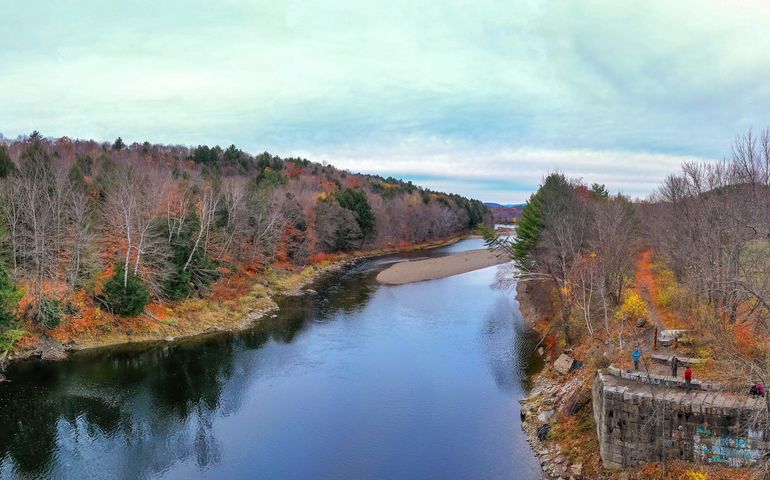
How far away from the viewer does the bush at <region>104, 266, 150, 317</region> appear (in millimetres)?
35094

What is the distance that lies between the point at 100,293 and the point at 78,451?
1687 centimetres

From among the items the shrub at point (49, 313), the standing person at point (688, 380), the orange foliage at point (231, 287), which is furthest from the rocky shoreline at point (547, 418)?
the shrub at point (49, 313)

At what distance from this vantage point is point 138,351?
33.3 meters

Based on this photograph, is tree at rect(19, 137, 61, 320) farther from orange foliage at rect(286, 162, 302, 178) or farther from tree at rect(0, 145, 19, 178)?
orange foliage at rect(286, 162, 302, 178)

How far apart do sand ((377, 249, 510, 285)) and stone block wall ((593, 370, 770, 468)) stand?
3768 cm

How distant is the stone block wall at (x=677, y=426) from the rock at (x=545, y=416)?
4220mm

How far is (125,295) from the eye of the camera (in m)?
35.2

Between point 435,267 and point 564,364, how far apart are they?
142ft

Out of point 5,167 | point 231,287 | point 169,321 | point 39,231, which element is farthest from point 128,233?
point 5,167

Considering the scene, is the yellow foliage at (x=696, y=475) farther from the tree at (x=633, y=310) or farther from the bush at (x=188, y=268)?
the bush at (x=188, y=268)

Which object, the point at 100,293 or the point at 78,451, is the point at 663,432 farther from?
the point at 100,293

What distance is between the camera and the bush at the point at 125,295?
35.1 m

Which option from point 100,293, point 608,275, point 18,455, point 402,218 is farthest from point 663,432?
point 402,218

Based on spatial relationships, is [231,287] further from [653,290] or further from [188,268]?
[653,290]
